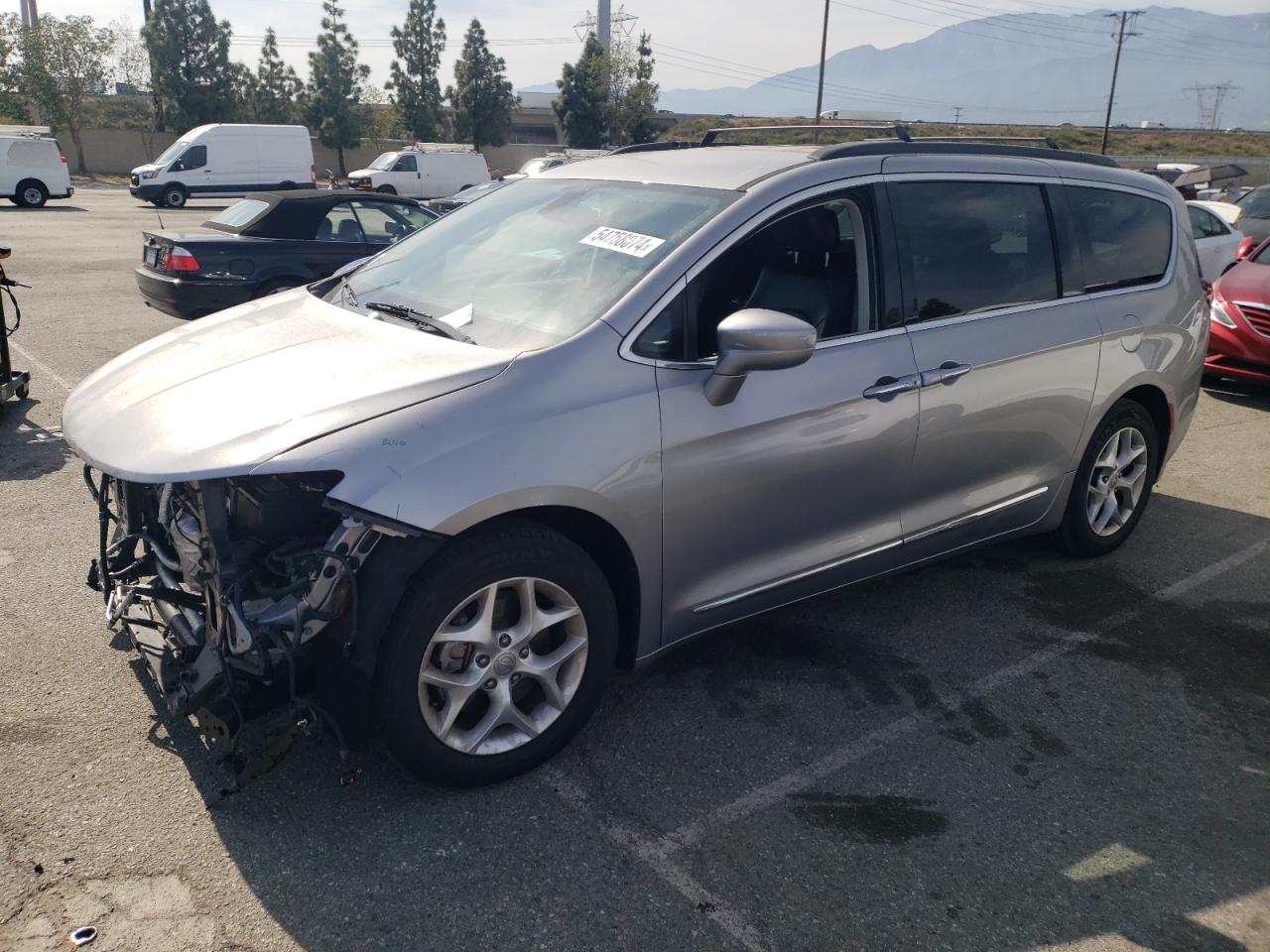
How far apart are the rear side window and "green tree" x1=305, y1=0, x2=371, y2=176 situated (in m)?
58.8

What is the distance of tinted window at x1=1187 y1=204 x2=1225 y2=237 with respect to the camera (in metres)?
12.9

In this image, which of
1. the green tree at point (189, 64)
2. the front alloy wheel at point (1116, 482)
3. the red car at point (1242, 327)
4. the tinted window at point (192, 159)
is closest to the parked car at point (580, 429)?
the front alloy wheel at point (1116, 482)

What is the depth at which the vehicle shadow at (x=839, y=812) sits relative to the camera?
2.56 m

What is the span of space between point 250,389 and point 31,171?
30.6m

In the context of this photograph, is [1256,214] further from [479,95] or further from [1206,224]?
[479,95]

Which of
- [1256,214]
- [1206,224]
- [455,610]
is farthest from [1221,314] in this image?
[1256,214]

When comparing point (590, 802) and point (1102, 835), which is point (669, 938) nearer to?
point (590, 802)

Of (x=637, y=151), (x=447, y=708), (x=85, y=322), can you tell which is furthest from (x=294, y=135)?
(x=447, y=708)

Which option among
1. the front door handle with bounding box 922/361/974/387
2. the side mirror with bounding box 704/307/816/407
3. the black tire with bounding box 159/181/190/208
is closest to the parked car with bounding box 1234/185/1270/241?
the front door handle with bounding box 922/361/974/387

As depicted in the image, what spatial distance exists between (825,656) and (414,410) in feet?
6.67

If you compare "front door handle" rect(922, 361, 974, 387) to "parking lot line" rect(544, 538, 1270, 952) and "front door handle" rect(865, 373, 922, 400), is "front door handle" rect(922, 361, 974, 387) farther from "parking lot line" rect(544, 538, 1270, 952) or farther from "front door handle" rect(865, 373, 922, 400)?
"parking lot line" rect(544, 538, 1270, 952)

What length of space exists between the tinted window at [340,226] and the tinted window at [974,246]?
7.37 metres

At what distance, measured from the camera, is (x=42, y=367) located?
8.28m

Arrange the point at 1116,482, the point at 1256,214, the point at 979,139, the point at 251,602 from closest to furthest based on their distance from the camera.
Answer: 1. the point at 251,602
2. the point at 979,139
3. the point at 1116,482
4. the point at 1256,214
